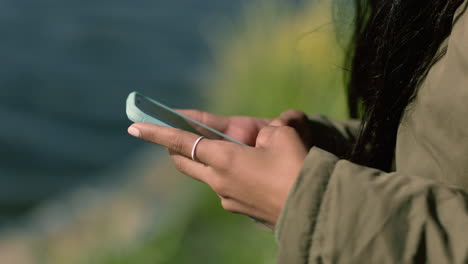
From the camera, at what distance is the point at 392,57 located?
103 centimetres

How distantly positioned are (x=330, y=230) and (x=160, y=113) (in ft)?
1.49

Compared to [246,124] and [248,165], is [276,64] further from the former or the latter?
[248,165]

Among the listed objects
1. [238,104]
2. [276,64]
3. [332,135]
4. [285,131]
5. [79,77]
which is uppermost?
[285,131]

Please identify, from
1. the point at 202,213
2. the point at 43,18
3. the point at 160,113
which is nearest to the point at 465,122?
the point at 160,113

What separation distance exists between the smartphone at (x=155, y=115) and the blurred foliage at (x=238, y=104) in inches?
31.7

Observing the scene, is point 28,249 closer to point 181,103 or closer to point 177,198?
point 177,198

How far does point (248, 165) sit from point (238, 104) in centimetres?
153

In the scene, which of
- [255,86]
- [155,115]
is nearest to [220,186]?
[155,115]

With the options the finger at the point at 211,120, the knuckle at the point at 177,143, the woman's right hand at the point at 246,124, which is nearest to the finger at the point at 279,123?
the woman's right hand at the point at 246,124

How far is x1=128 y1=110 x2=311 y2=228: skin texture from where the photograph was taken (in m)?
0.87

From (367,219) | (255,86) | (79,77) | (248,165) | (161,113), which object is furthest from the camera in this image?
(79,77)

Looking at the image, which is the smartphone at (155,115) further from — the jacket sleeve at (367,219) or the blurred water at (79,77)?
the blurred water at (79,77)

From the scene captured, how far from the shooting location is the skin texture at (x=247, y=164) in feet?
2.85

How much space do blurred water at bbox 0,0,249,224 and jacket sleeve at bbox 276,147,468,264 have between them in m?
3.05
